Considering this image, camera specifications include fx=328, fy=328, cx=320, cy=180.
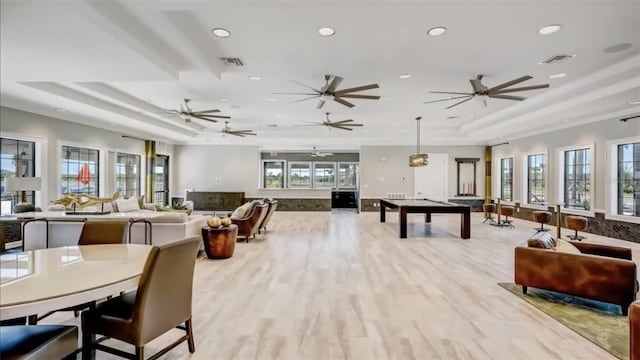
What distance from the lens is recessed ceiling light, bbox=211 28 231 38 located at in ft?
12.0

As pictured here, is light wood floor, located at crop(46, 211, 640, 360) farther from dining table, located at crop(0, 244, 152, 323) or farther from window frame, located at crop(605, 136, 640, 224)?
window frame, located at crop(605, 136, 640, 224)

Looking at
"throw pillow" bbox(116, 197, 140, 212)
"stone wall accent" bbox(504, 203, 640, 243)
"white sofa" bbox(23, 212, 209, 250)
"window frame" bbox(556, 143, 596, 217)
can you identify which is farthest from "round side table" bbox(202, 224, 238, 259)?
"stone wall accent" bbox(504, 203, 640, 243)

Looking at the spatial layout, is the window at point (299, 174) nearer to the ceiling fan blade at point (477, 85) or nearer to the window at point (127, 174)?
the window at point (127, 174)

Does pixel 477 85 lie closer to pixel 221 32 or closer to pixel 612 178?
pixel 221 32

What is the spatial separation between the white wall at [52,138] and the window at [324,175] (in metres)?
8.36

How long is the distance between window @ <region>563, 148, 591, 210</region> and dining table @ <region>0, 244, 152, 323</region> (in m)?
9.69

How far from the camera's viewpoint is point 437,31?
3613 mm

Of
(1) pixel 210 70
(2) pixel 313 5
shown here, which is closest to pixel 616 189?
(2) pixel 313 5

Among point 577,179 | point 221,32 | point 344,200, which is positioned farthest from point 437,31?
point 344,200

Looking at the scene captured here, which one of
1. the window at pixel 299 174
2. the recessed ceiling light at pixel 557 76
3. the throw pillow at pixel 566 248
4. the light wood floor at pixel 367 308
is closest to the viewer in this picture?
the light wood floor at pixel 367 308

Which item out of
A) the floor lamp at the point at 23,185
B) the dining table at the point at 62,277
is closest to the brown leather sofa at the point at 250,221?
the floor lamp at the point at 23,185

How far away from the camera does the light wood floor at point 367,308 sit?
2594 millimetres

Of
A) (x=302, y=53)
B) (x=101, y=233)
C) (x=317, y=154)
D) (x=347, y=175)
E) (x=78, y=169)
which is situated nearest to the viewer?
(x=101, y=233)

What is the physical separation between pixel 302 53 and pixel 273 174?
11320 millimetres
